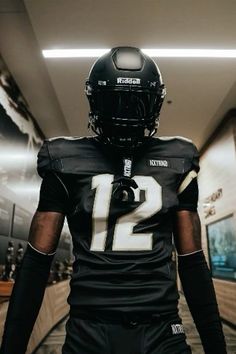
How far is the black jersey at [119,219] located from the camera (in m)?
0.77

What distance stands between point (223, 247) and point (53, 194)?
202 inches

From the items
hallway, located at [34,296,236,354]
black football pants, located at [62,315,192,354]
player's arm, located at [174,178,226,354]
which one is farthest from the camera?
hallway, located at [34,296,236,354]

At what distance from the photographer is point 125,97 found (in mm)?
964

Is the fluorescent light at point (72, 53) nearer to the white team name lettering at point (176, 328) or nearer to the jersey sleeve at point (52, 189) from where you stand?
the jersey sleeve at point (52, 189)

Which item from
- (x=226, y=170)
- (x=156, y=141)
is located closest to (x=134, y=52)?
(x=156, y=141)

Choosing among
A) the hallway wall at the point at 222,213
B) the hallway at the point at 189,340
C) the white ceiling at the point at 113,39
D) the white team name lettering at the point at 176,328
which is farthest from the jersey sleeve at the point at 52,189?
the hallway wall at the point at 222,213

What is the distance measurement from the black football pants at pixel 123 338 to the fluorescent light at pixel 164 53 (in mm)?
3603

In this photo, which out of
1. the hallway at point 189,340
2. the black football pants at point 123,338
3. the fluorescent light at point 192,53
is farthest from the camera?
the fluorescent light at point 192,53

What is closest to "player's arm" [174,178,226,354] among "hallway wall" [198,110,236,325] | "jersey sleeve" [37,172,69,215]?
"jersey sleeve" [37,172,69,215]

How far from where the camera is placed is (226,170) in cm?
548

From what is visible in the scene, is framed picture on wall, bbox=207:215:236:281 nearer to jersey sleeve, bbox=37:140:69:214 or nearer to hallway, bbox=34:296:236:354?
hallway, bbox=34:296:236:354

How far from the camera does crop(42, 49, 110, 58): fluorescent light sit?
381 centimetres

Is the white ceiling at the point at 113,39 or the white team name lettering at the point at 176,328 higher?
the white ceiling at the point at 113,39

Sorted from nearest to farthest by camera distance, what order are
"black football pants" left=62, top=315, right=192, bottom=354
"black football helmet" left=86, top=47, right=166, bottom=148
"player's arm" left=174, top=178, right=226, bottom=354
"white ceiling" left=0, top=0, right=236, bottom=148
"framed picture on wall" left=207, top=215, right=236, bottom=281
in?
1. "black football pants" left=62, top=315, right=192, bottom=354
2. "player's arm" left=174, top=178, right=226, bottom=354
3. "black football helmet" left=86, top=47, right=166, bottom=148
4. "white ceiling" left=0, top=0, right=236, bottom=148
5. "framed picture on wall" left=207, top=215, right=236, bottom=281
